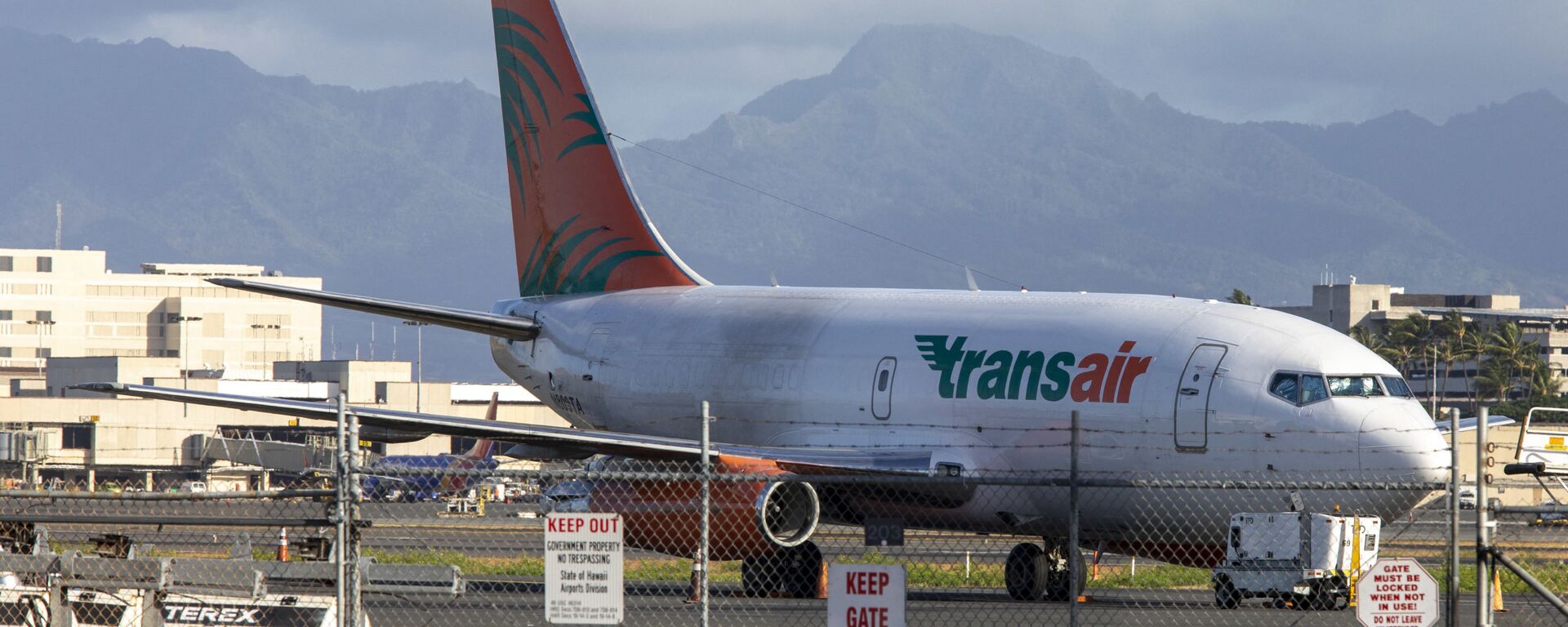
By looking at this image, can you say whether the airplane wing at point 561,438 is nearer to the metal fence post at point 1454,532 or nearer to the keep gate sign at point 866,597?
the keep gate sign at point 866,597

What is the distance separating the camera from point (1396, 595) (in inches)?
522

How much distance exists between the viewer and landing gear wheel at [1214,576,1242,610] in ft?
69.5

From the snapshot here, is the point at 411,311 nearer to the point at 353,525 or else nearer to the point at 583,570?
the point at 353,525

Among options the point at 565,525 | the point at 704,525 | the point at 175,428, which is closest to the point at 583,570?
the point at 565,525

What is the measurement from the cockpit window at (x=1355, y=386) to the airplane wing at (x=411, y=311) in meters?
11.0

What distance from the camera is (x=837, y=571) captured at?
13086mm

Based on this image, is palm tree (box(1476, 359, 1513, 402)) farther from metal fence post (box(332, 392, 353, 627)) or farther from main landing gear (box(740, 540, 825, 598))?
metal fence post (box(332, 392, 353, 627))

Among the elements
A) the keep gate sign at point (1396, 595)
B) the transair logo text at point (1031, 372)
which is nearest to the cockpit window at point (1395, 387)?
the transair logo text at point (1031, 372)

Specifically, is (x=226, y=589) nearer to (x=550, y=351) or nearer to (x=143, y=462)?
(x=550, y=351)

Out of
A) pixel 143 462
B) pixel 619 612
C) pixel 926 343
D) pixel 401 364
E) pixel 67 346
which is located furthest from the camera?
pixel 67 346

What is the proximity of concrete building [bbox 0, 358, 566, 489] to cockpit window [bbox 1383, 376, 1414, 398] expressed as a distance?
36467 millimetres

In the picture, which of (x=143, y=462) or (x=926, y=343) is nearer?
(x=926, y=343)

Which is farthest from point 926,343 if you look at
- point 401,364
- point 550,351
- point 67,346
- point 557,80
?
point 67,346

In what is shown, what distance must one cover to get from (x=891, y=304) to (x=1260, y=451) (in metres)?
6.23
